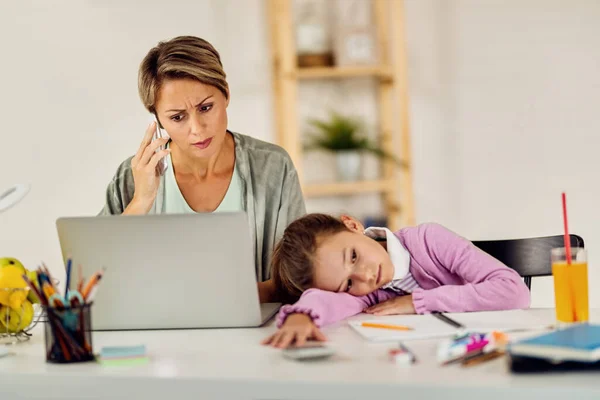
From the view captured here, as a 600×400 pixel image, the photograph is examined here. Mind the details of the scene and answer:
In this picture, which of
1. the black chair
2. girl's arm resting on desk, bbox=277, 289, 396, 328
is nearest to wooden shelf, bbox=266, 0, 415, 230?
the black chair

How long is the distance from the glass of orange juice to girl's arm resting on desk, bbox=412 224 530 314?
0.16m

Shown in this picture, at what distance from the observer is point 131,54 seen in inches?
139

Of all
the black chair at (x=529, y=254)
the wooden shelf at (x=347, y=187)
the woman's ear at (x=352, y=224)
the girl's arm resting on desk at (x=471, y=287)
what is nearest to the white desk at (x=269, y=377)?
the girl's arm resting on desk at (x=471, y=287)

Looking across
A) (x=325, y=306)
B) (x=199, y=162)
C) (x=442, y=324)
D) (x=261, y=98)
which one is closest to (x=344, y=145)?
(x=261, y=98)

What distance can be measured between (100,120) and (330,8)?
3.66ft

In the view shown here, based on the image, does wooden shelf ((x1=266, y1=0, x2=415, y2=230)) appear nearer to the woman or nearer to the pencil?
the woman

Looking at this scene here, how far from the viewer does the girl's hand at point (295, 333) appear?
122 centimetres

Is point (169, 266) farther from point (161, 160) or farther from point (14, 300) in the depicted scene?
point (161, 160)

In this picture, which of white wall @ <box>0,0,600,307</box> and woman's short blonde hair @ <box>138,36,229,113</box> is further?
white wall @ <box>0,0,600,307</box>

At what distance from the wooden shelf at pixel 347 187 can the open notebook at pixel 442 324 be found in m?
1.97

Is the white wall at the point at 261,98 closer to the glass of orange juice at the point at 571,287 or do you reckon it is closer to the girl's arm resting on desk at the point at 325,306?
the girl's arm resting on desk at the point at 325,306

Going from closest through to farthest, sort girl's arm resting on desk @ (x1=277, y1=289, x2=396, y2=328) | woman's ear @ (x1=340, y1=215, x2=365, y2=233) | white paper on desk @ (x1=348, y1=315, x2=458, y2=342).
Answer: white paper on desk @ (x1=348, y1=315, x2=458, y2=342) → girl's arm resting on desk @ (x1=277, y1=289, x2=396, y2=328) → woman's ear @ (x1=340, y1=215, x2=365, y2=233)

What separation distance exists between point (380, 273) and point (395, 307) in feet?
0.28

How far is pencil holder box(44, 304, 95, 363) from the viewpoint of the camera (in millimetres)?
1188
